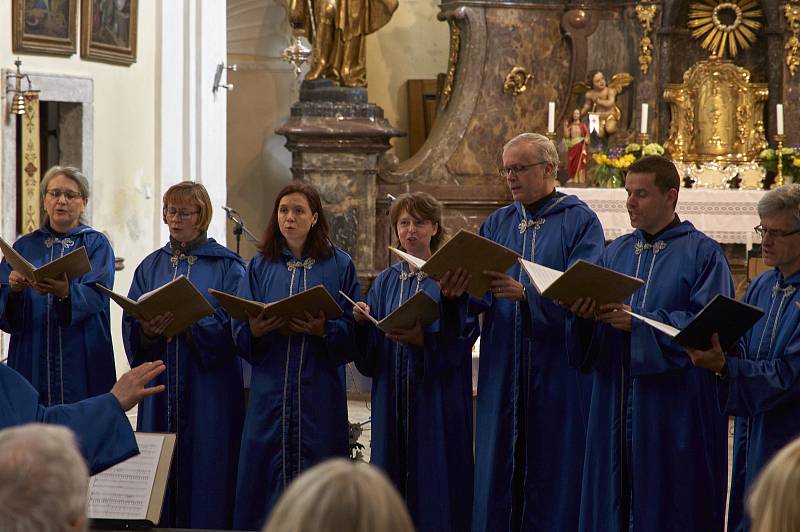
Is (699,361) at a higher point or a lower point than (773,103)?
lower

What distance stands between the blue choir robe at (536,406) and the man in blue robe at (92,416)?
6.24 feet

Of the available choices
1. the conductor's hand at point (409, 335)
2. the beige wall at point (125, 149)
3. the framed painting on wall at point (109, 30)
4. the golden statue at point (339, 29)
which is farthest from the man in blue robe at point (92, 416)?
the golden statue at point (339, 29)

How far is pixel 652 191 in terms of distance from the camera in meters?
4.82

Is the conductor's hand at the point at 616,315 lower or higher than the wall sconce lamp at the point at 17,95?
lower

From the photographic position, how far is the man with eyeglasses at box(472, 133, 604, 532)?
17.1 feet

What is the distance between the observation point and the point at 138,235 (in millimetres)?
10461

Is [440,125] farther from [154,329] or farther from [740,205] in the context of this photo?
[154,329]

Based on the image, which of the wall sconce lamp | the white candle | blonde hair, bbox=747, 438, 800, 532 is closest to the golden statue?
the white candle

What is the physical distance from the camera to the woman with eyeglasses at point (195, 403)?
5336mm

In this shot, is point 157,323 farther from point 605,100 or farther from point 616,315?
point 605,100

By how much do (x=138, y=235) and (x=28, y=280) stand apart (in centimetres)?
517

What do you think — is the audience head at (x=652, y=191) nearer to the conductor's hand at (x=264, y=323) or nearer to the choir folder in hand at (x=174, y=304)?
the conductor's hand at (x=264, y=323)

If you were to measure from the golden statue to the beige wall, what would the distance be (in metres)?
2.40

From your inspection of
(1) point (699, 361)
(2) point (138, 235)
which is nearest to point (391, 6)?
(2) point (138, 235)
